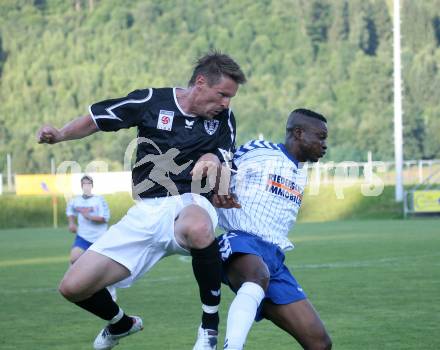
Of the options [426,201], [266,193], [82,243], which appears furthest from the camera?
[426,201]

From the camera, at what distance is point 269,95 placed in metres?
100

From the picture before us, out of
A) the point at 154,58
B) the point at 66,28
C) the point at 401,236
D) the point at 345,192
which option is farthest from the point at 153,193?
the point at 66,28

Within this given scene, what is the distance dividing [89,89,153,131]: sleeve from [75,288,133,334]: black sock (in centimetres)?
114

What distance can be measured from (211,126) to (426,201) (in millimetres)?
32127

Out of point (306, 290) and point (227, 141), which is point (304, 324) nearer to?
point (227, 141)

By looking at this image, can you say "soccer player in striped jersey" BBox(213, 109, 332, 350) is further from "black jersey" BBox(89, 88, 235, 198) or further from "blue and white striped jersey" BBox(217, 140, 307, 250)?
"black jersey" BBox(89, 88, 235, 198)

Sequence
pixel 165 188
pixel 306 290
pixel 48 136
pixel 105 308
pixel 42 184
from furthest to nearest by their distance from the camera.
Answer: pixel 42 184 < pixel 306 290 < pixel 105 308 < pixel 165 188 < pixel 48 136

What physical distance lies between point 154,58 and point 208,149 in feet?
347

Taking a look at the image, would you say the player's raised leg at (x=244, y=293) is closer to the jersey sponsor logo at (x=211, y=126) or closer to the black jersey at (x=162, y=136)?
the black jersey at (x=162, y=136)

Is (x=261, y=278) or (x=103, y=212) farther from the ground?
(x=261, y=278)

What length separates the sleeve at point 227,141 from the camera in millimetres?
6984

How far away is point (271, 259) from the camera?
6.56 m

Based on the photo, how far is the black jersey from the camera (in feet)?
22.7

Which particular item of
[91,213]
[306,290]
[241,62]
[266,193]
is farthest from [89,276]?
[241,62]
